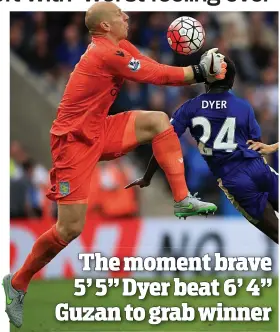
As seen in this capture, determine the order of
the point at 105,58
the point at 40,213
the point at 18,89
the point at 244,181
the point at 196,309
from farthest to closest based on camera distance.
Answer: the point at 18,89
the point at 40,213
the point at 196,309
the point at 244,181
the point at 105,58

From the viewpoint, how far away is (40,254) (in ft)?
29.3

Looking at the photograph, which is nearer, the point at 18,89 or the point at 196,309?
the point at 196,309

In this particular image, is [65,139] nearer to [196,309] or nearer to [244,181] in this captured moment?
[244,181]

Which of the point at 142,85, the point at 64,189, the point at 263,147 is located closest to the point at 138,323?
the point at 64,189

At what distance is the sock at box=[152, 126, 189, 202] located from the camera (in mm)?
8547

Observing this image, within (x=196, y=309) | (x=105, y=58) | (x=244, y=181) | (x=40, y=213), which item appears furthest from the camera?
(x=40, y=213)

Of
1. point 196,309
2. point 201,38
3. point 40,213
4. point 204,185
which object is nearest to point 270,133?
point 204,185

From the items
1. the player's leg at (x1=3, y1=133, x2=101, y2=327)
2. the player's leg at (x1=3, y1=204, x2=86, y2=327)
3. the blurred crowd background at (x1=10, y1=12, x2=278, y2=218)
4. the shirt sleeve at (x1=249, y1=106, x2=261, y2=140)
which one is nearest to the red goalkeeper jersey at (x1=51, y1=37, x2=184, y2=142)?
the player's leg at (x1=3, y1=133, x2=101, y2=327)

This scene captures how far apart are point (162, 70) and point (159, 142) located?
69cm

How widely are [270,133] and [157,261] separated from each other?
19.3ft

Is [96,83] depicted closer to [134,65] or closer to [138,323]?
[134,65]

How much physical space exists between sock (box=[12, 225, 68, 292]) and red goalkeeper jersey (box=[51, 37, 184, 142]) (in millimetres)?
990

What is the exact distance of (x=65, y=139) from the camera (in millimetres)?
8633

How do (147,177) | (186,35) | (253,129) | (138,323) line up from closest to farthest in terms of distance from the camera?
(186,35)
(253,129)
(147,177)
(138,323)
